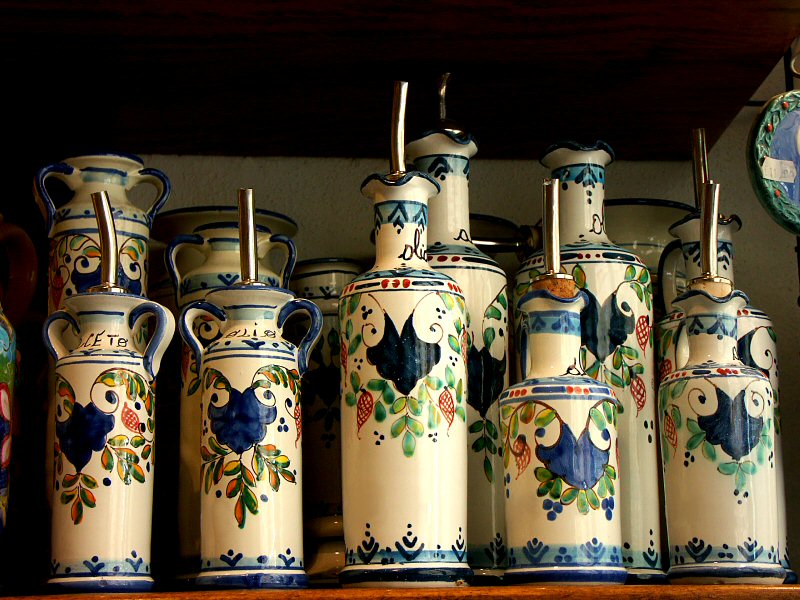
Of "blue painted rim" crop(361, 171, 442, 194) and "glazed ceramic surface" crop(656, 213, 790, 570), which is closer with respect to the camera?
"blue painted rim" crop(361, 171, 442, 194)

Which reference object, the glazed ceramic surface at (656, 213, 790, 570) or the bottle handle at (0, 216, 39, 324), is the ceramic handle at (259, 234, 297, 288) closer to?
the bottle handle at (0, 216, 39, 324)

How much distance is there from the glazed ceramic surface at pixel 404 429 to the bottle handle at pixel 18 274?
33 centimetres

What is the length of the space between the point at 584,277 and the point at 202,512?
372 millimetres

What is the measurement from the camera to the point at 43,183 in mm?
1129

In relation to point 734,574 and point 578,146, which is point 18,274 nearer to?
point 578,146

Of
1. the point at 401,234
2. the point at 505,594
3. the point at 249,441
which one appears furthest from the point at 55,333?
the point at 505,594

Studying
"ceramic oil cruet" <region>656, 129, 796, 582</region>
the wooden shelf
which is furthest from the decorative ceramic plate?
the wooden shelf

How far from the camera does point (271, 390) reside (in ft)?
3.29

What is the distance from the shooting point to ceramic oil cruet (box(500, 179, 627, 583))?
3.17 ft

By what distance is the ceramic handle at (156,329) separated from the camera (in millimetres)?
1022

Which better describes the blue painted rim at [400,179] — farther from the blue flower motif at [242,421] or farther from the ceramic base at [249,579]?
the ceramic base at [249,579]

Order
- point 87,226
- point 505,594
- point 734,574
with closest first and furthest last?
point 505,594
point 734,574
point 87,226

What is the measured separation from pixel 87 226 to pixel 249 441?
10.1 inches

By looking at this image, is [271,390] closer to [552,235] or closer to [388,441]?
[388,441]
